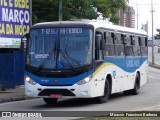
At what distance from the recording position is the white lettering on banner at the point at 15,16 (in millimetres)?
24605

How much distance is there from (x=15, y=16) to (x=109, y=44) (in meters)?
8.49

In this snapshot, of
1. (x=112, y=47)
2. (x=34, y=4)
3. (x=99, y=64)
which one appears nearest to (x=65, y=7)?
(x=34, y=4)

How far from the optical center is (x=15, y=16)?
83.3ft

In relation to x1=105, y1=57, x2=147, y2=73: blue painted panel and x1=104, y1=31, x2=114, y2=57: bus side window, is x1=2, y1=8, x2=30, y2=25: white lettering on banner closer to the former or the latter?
x1=105, y1=57, x2=147, y2=73: blue painted panel

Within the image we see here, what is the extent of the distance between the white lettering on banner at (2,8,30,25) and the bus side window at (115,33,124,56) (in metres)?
7.19

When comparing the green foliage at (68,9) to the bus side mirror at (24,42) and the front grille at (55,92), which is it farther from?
the front grille at (55,92)

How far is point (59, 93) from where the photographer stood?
52.9 feet

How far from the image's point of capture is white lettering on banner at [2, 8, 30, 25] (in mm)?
24605

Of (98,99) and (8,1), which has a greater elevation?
(8,1)

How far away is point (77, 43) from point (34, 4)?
13.8 meters

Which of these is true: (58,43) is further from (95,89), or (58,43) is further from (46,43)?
(95,89)

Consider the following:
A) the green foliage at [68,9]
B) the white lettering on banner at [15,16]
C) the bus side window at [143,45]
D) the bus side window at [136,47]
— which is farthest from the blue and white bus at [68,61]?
the green foliage at [68,9]

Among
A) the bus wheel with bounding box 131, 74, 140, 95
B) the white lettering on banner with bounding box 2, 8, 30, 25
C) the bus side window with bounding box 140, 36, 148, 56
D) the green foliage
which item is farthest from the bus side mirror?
the green foliage

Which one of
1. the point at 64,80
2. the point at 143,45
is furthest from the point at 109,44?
the point at 143,45
